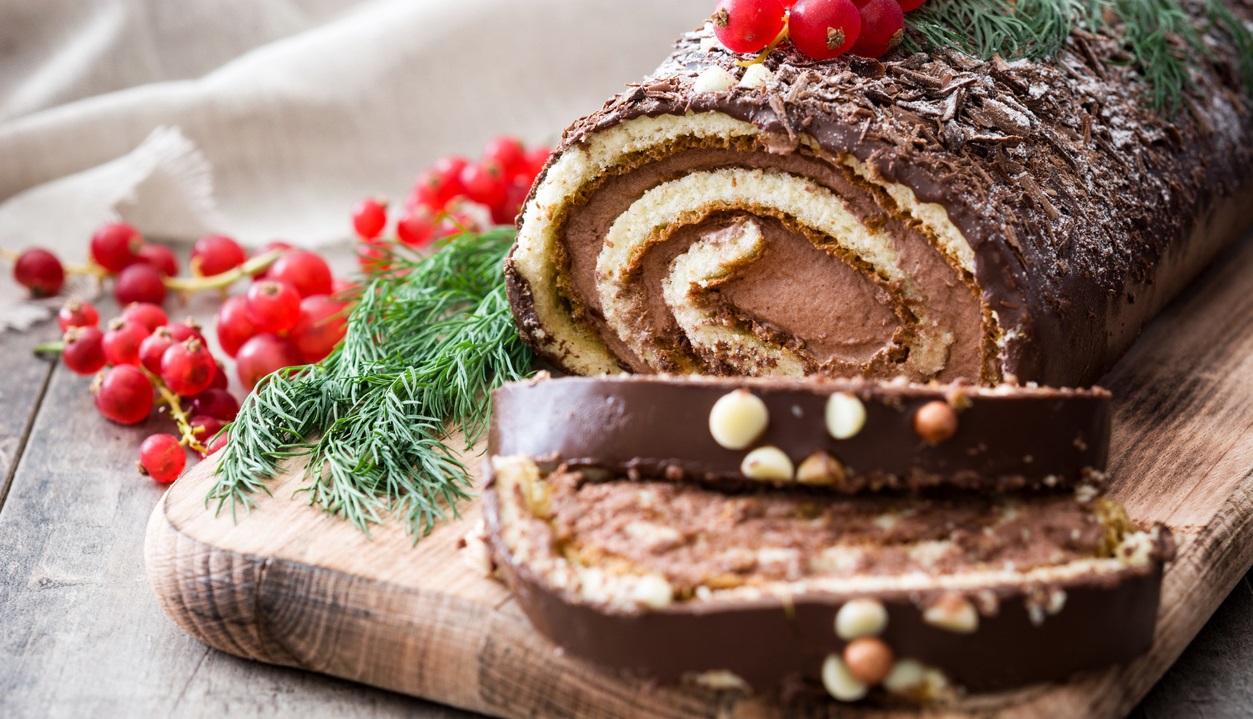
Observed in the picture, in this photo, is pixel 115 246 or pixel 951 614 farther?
pixel 115 246

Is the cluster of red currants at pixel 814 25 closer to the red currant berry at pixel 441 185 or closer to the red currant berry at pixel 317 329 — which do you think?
the red currant berry at pixel 317 329

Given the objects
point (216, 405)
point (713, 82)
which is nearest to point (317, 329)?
point (216, 405)

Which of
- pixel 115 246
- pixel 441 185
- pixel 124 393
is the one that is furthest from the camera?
pixel 441 185

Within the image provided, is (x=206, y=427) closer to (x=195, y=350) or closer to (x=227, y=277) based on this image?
(x=195, y=350)

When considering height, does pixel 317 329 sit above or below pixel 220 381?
above

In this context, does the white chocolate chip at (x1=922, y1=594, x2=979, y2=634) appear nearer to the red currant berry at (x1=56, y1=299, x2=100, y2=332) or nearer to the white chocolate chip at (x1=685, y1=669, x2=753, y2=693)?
the white chocolate chip at (x1=685, y1=669, x2=753, y2=693)

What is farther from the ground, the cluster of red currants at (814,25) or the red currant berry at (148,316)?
the cluster of red currants at (814,25)

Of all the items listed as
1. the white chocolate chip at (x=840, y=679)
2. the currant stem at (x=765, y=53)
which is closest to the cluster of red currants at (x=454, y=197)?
the currant stem at (x=765, y=53)
